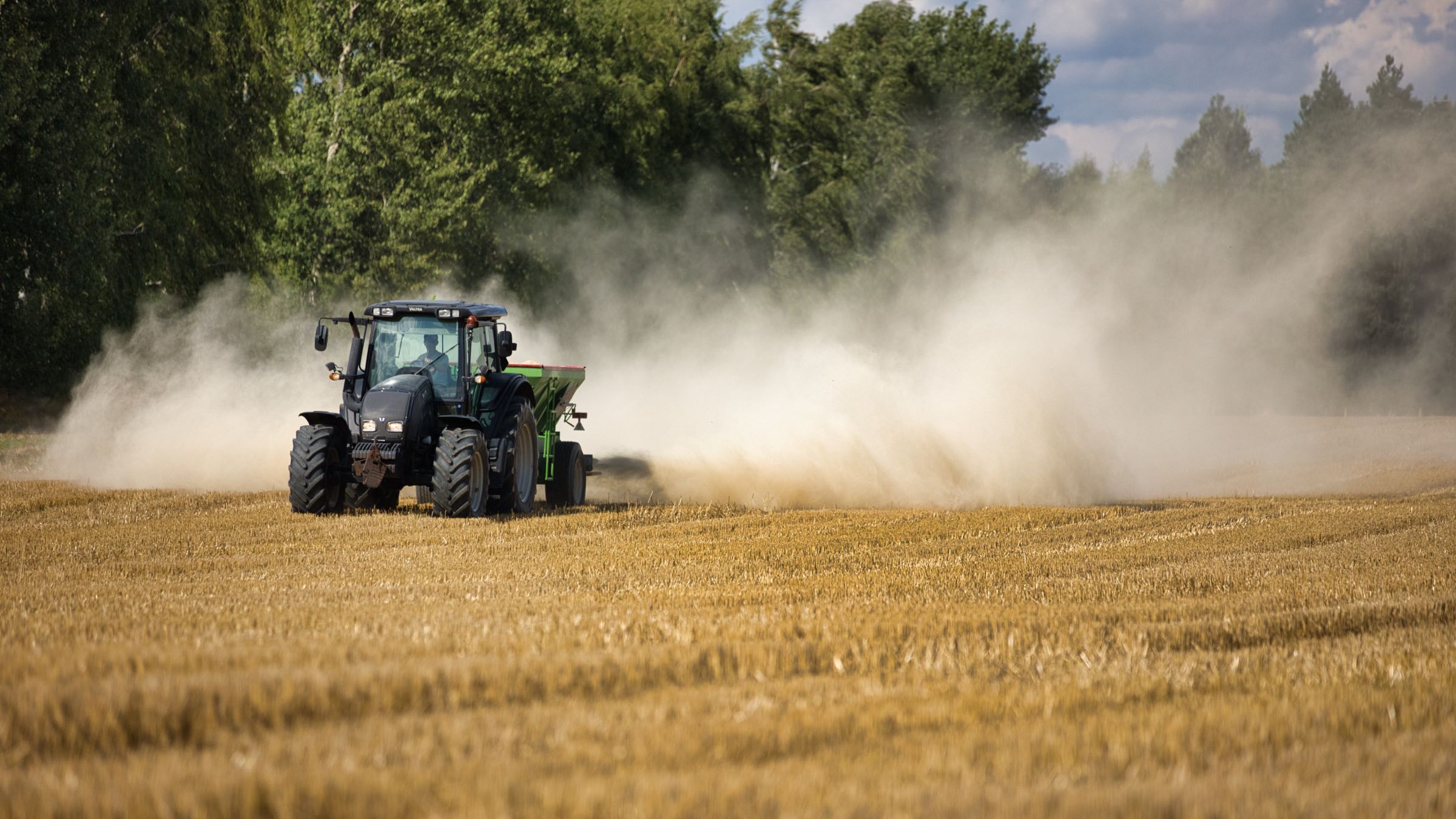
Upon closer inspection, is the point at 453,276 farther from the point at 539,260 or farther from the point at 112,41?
the point at 112,41

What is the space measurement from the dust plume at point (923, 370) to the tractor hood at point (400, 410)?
468 cm

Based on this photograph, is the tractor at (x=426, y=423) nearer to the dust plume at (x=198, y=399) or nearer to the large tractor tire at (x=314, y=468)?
the large tractor tire at (x=314, y=468)

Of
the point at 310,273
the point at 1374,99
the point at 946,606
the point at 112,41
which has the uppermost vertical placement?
the point at 1374,99

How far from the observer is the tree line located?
25.4 m

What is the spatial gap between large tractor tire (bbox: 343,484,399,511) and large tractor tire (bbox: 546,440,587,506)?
2.12 metres

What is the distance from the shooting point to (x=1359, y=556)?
443 inches

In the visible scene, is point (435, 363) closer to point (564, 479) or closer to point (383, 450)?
point (383, 450)

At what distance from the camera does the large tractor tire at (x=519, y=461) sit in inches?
575

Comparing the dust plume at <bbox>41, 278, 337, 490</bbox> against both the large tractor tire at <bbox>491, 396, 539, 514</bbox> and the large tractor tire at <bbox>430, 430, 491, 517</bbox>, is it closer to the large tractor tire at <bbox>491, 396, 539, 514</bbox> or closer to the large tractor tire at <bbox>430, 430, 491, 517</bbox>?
the large tractor tire at <bbox>491, 396, 539, 514</bbox>

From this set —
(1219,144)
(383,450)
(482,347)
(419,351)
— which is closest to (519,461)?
(482,347)

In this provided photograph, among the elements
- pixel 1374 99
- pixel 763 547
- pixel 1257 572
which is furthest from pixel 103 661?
pixel 1374 99

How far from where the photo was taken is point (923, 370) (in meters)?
20.0

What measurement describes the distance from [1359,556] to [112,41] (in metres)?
24.9

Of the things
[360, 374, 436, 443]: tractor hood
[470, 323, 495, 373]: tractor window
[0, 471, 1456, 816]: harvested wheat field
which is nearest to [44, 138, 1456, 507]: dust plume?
[470, 323, 495, 373]: tractor window
